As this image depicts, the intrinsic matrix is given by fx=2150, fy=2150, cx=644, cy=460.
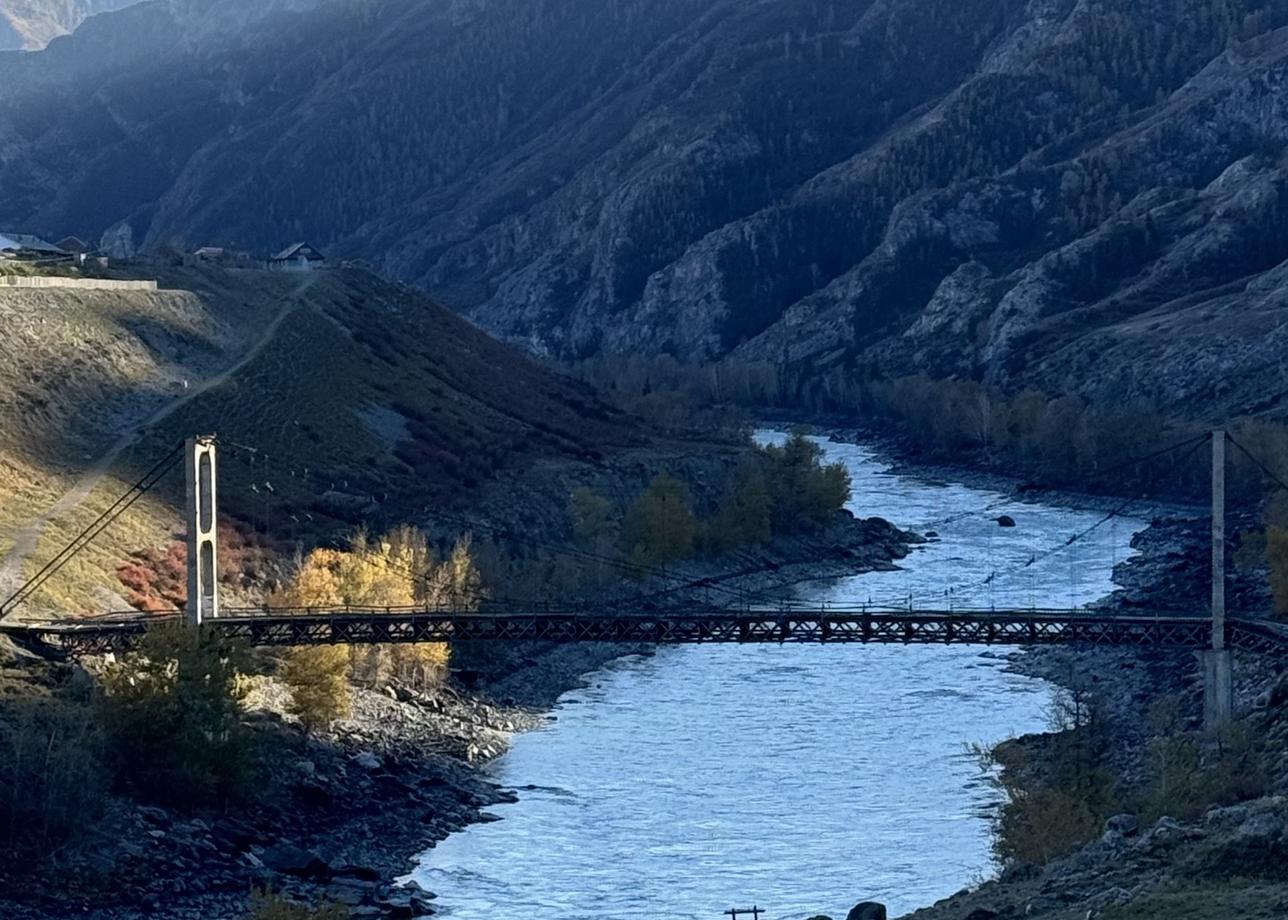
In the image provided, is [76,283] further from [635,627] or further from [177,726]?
[177,726]

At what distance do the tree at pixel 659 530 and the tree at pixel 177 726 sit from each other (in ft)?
130

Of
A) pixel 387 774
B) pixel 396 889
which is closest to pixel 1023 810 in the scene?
pixel 396 889

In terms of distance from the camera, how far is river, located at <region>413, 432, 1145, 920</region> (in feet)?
173

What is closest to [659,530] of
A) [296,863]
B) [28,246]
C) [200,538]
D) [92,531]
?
[92,531]

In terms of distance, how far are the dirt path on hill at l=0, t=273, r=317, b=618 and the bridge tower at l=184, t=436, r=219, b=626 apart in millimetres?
5588

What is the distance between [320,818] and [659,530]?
141 ft

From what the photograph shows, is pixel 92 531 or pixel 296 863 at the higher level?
pixel 92 531

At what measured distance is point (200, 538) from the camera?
68000 mm

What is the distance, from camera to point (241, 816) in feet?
190

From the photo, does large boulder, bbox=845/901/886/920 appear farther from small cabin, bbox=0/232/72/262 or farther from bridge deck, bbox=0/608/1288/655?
small cabin, bbox=0/232/72/262

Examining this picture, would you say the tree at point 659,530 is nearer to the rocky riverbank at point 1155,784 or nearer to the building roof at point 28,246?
the rocky riverbank at point 1155,784

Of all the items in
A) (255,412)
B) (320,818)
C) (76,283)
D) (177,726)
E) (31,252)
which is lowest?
(320,818)

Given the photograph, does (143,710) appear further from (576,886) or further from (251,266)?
(251,266)

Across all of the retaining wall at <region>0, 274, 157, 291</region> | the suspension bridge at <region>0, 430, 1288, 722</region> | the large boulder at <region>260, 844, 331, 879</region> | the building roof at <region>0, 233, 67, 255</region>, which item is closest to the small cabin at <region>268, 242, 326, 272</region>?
the building roof at <region>0, 233, 67, 255</region>
